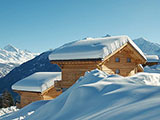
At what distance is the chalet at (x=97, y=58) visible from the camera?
10969mm

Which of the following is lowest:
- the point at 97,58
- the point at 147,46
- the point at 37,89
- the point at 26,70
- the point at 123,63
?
the point at 26,70

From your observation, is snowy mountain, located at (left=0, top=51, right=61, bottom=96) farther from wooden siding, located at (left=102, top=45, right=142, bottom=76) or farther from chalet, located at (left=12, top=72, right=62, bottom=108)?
wooden siding, located at (left=102, top=45, right=142, bottom=76)

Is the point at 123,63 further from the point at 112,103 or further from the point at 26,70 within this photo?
the point at 26,70

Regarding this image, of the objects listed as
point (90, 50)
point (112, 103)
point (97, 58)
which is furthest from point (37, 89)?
point (112, 103)

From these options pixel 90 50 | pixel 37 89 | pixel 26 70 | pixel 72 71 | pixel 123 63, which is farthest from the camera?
pixel 26 70

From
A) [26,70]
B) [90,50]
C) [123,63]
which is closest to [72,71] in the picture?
[90,50]

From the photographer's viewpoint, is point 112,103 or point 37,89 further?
point 37,89

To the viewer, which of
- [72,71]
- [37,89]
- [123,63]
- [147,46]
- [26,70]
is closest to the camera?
[72,71]

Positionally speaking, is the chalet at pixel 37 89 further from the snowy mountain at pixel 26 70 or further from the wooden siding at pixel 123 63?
the snowy mountain at pixel 26 70

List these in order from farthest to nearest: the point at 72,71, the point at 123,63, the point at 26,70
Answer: the point at 26,70 → the point at 123,63 → the point at 72,71

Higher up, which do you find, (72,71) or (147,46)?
(72,71)

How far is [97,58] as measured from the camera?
1054 cm

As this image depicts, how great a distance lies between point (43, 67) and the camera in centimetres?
10494

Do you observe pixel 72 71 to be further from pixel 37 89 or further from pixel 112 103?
pixel 112 103
